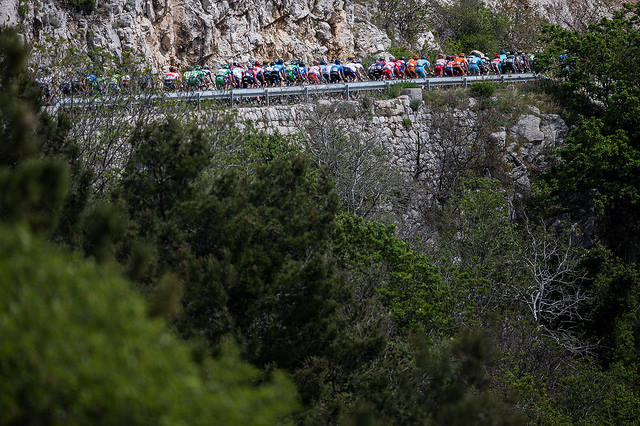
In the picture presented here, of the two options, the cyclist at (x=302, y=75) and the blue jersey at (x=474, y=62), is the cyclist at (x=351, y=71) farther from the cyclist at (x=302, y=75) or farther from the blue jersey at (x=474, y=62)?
the blue jersey at (x=474, y=62)

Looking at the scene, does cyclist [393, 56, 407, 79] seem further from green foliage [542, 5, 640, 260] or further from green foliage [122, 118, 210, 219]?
green foliage [122, 118, 210, 219]

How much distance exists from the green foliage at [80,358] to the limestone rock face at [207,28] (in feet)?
48.2

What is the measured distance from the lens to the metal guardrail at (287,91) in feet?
51.7

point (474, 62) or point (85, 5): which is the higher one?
point (85, 5)

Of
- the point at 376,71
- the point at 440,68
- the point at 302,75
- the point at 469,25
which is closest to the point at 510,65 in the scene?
the point at 440,68

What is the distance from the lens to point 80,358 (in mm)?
4379

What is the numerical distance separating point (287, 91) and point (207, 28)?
621cm

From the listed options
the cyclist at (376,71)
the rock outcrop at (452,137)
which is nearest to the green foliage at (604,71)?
the rock outcrop at (452,137)

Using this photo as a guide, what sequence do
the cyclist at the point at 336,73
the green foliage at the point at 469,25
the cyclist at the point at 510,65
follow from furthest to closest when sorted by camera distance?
the green foliage at the point at 469,25 < the cyclist at the point at 510,65 < the cyclist at the point at 336,73

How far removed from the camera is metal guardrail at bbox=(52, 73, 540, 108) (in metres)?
15.8

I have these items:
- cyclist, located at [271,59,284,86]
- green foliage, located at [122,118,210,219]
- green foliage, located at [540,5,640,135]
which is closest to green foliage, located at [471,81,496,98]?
green foliage, located at [540,5,640,135]

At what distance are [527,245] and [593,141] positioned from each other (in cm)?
652

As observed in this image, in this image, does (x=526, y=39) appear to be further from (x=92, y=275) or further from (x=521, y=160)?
(x=92, y=275)

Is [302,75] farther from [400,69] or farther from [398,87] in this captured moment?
[400,69]
